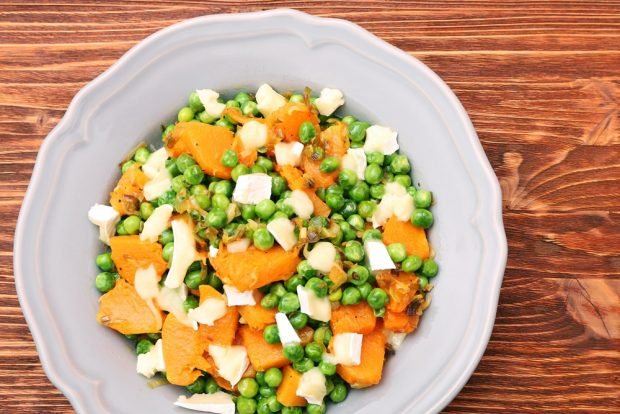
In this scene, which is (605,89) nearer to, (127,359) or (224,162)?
(224,162)

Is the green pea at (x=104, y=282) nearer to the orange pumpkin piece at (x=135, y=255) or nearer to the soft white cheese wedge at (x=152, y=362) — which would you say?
the orange pumpkin piece at (x=135, y=255)

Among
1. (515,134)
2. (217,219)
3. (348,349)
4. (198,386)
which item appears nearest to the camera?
(348,349)

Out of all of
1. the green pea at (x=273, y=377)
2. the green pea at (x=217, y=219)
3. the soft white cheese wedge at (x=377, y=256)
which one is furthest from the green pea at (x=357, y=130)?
the green pea at (x=273, y=377)

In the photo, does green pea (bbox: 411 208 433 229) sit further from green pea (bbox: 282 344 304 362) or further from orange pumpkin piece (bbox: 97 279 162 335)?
orange pumpkin piece (bbox: 97 279 162 335)

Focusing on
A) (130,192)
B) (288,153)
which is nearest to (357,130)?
(288,153)

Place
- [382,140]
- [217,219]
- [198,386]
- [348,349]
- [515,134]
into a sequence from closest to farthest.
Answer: [348,349] → [217,219] → [198,386] → [382,140] → [515,134]

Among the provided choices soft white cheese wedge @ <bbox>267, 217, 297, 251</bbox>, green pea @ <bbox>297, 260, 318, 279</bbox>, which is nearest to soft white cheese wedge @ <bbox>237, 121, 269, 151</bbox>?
soft white cheese wedge @ <bbox>267, 217, 297, 251</bbox>

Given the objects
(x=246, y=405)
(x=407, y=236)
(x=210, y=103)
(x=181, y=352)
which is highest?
(x=210, y=103)

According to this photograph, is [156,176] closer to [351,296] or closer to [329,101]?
[329,101]
